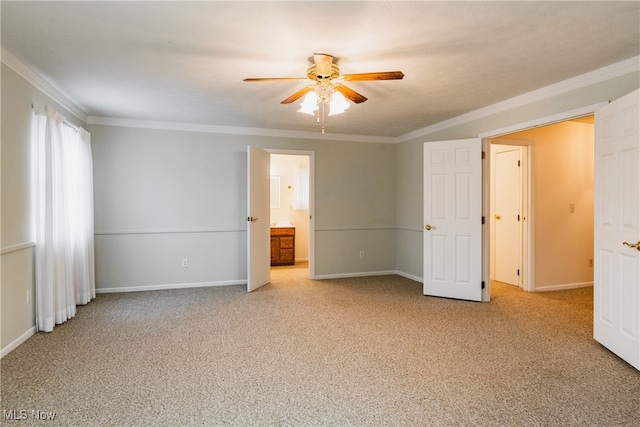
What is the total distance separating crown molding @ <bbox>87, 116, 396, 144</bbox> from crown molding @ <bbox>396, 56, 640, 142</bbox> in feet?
4.48

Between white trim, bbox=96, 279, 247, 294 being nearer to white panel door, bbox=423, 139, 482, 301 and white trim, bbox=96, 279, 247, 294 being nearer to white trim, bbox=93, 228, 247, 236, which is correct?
white trim, bbox=93, 228, 247, 236

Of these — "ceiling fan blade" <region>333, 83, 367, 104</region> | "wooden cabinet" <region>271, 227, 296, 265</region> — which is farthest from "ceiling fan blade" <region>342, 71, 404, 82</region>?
"wooden cabinet" <region>271, 227, 296, 265</region>

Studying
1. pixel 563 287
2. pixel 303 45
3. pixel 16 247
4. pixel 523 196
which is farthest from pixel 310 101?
pixel 563 287

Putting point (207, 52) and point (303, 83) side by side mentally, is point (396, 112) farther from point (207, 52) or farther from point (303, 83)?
point (207, 52)

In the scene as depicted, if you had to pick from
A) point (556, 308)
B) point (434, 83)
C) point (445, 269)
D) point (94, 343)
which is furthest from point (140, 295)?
point (556, 308)

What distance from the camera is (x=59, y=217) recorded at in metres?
3.43

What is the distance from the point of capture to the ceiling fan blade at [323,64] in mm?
2598

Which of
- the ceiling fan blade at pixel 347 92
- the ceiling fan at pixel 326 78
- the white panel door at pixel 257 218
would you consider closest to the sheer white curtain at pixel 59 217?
the white panel door at pixel 257 218

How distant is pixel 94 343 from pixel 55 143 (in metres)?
1.94
